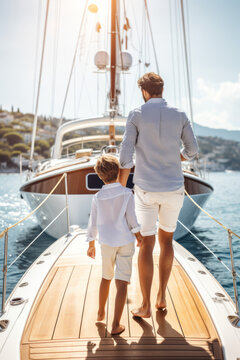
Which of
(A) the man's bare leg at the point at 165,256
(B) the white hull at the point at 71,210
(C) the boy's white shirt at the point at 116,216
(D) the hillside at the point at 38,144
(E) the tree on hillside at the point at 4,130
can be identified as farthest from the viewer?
(E) the tree on hillside at the point at 4,130

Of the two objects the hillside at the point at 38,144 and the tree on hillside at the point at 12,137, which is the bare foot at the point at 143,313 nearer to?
the hillside at the point at 38,144

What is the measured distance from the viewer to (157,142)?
1.94m

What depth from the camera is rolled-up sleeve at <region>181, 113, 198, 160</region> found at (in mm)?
1978

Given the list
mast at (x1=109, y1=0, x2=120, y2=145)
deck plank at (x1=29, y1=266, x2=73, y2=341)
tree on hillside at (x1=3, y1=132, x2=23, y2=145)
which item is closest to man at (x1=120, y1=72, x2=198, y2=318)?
deck plank at (x1=29, y1=266, x2=73, y2=341)

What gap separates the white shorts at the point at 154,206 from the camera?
2002 millimetres

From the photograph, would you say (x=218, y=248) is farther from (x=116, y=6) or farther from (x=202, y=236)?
(x=116, y=6)

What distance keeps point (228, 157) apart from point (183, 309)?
408 ft

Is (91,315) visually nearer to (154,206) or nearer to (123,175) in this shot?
(154,206)

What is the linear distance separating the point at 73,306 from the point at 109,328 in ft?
1.48

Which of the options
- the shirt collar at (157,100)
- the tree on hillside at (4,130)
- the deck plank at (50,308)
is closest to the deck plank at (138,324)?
the deck plank at (50,308)

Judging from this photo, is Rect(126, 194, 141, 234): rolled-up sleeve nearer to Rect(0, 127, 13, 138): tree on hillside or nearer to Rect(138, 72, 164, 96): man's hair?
Rect(138, 72, 164, 96): man's hair

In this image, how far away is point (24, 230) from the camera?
942 centimetres

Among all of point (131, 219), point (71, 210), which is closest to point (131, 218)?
point (131, 219)

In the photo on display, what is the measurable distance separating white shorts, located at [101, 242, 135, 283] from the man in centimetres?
15
